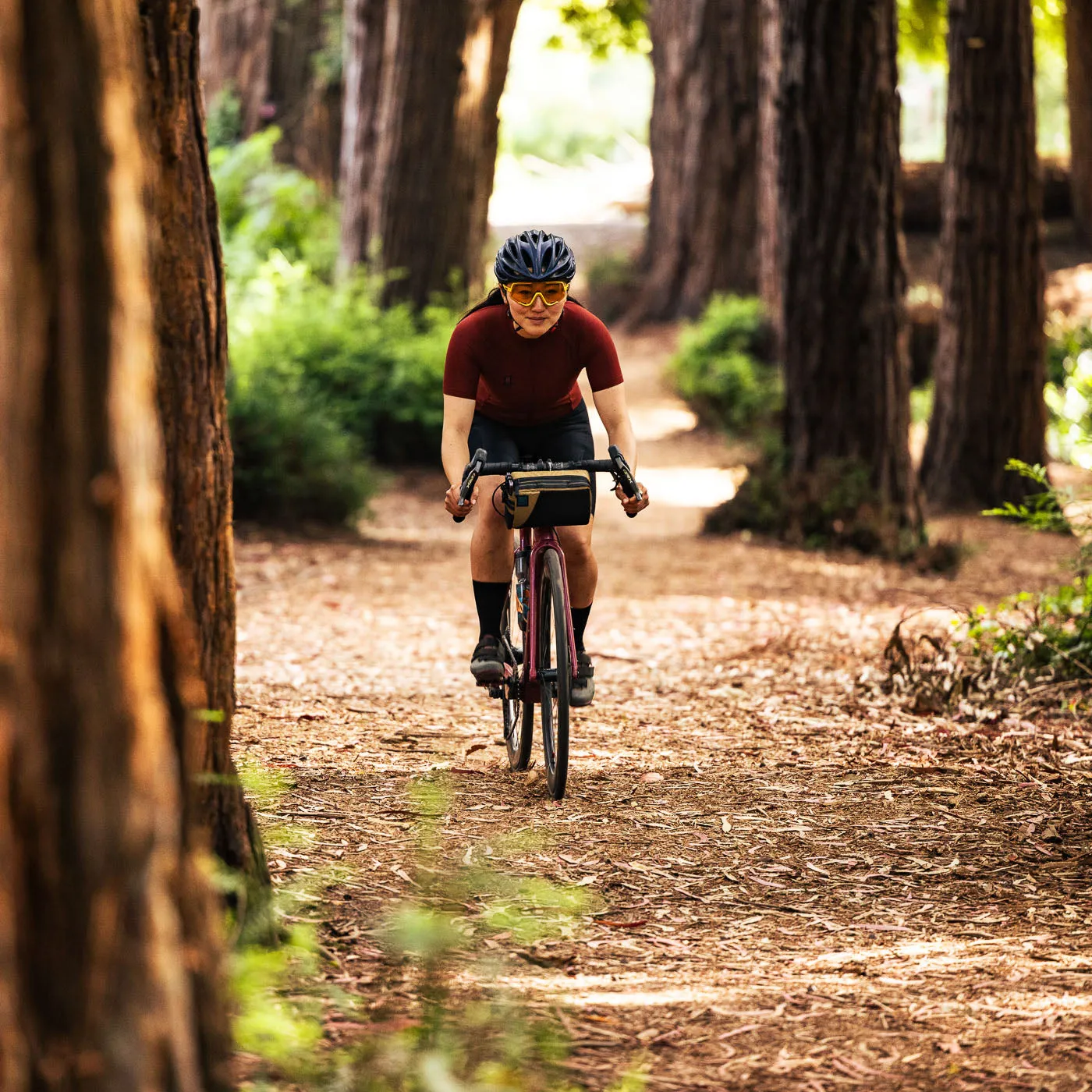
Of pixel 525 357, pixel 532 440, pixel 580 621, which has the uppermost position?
pixel 525 357

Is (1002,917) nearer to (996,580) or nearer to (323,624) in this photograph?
(323,624)

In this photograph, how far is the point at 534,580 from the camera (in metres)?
5.12

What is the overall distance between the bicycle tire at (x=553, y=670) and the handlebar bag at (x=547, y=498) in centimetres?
14

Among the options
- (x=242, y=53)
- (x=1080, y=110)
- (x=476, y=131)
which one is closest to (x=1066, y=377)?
(x=1080, y=110)

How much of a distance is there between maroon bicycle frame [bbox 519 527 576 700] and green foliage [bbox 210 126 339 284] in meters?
11.0

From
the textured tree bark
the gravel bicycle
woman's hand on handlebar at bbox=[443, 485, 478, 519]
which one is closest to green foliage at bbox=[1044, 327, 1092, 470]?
the textured tree bark

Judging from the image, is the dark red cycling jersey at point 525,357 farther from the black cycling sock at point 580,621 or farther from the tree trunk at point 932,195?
the tree trunk at point 932,195

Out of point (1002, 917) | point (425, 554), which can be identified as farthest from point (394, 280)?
point (1002, 917)

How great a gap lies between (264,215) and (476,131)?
3.25 metres

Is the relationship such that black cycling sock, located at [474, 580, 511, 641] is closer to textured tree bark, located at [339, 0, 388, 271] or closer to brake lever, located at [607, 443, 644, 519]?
brake lever, located at [607, 443, 644, 519]

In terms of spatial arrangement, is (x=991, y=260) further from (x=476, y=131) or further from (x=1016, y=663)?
(x=1016, y=663)

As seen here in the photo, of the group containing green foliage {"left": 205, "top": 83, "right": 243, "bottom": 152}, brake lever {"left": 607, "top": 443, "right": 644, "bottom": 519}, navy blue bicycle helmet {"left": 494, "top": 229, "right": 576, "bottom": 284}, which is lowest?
brake lever {"left": 607, "top": 443, "right": 644, "bottom": 519}

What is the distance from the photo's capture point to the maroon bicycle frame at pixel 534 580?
16.6 feet

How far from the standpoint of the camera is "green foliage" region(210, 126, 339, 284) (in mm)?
15938
